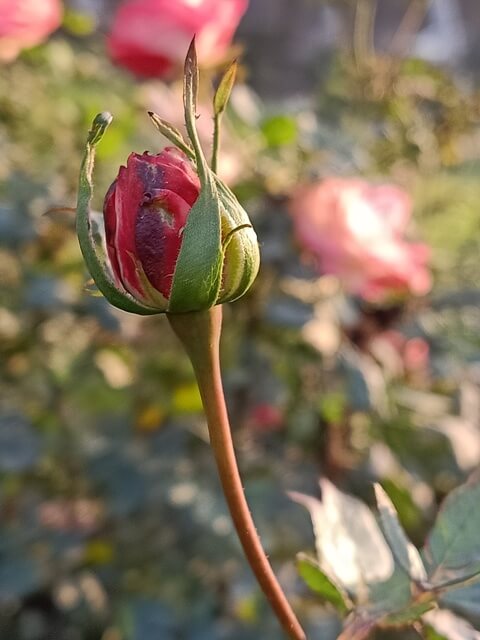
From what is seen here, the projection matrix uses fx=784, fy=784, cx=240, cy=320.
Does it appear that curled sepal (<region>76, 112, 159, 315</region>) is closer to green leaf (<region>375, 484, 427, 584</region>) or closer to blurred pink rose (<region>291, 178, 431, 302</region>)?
green leaf (<region>375, 484, 427, 584</region>)

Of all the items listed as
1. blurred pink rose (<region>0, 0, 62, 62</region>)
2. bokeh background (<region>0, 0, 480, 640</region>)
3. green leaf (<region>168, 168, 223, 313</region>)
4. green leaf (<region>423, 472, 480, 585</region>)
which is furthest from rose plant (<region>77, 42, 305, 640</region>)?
blurred pink rose (<region>0, 0, 62, 62</region>)

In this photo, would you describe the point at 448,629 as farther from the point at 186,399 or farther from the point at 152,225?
the point at 186,399

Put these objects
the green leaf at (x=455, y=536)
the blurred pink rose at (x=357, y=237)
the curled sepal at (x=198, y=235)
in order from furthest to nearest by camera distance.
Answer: the blurred pink rose at (x=357, y=237) → the green leaf at (x=455, y=536) → the curled sepal at (x=198, y=235)

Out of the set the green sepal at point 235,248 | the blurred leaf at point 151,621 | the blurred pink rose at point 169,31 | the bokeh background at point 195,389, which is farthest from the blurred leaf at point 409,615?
the blurred pink rose at point 169,31

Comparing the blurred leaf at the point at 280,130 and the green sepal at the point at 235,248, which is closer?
the green sepal at the point at 235,248

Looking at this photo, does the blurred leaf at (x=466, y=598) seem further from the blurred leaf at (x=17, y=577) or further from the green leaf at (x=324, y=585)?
the blurred leaf at (x=17, y=577)

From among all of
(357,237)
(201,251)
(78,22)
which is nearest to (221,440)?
(201,251)

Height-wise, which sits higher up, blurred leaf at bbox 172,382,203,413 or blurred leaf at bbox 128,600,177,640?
blurred leaf at bbox 172,382,203,413
